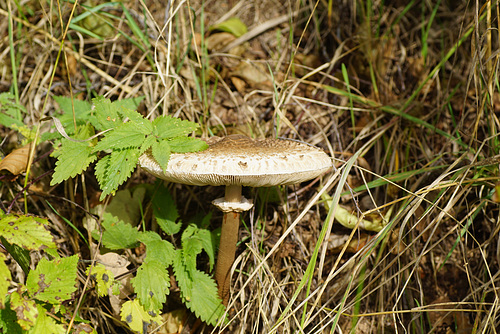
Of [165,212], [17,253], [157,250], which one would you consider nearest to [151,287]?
[157,250]

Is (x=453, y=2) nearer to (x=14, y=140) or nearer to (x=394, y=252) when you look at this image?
(x=394, y=252)

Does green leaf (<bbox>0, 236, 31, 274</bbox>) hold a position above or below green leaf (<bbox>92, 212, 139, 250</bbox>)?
above

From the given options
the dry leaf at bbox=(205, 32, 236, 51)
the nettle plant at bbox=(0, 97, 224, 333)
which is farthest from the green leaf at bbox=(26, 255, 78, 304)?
the dry leaf at bbox=(205, 32, 236, 51)

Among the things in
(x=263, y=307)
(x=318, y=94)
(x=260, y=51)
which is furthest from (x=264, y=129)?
(x=263, y=307)

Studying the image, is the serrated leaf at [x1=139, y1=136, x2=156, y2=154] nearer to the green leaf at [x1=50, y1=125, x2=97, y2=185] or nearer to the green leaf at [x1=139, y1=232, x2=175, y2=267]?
the green leaf at [x1=50, y1=125, x2=97, y2=185]

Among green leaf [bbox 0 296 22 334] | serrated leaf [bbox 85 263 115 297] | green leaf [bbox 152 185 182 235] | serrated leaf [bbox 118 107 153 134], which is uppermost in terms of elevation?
serrated leaf [bbox 118 107 153 134]
